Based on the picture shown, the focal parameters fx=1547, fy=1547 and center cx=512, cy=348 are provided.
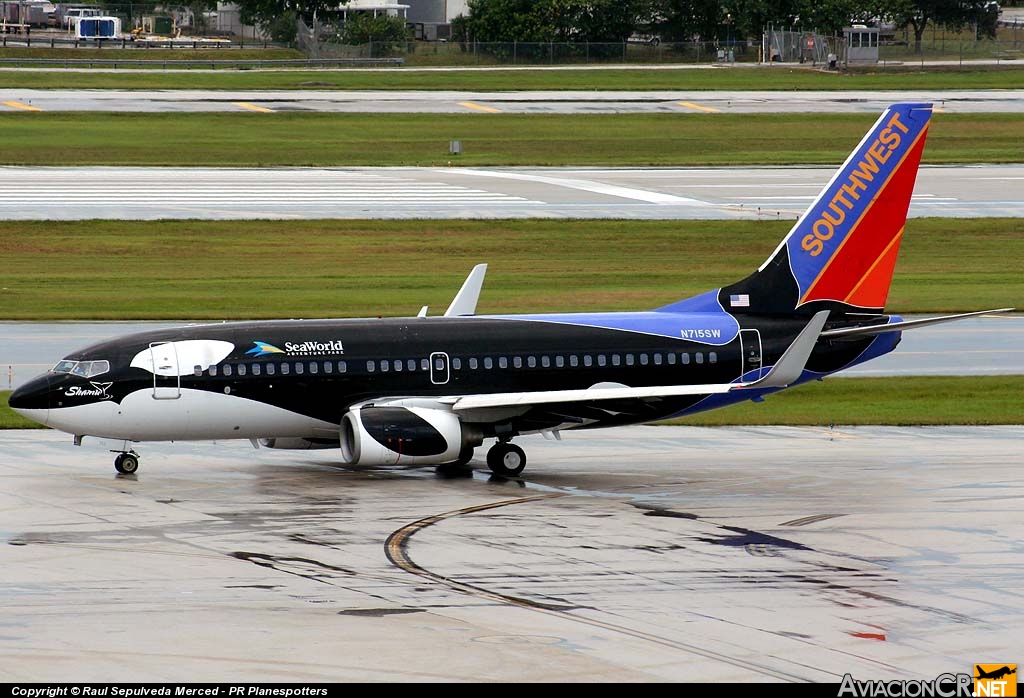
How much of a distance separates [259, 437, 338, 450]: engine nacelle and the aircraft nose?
16.9 ft

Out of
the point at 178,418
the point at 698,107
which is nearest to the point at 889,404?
the point at 178,418

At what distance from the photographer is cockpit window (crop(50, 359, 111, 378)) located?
33.8 metres

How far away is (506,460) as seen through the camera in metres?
35.1

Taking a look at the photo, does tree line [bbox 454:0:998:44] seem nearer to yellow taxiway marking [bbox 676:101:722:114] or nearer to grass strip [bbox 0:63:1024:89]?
grass strip [bbox 0:63:1024:89]

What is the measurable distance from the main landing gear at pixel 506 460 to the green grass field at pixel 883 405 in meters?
8.06

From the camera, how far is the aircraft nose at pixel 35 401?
33594mm

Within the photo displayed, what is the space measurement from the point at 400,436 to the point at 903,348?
2411 centimetres

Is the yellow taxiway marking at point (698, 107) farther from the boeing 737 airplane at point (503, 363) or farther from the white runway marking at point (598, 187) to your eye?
the boeing 737 airplane at point (503, 363)

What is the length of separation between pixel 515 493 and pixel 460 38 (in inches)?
5613

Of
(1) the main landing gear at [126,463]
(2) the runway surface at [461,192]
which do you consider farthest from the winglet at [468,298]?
(2) the runway surface at [461,192]

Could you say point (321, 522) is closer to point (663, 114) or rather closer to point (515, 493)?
point (515, 493)

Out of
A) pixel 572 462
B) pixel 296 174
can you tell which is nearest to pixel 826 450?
pixel 572 462

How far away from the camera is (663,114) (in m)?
116

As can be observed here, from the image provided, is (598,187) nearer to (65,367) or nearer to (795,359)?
(795,359)
